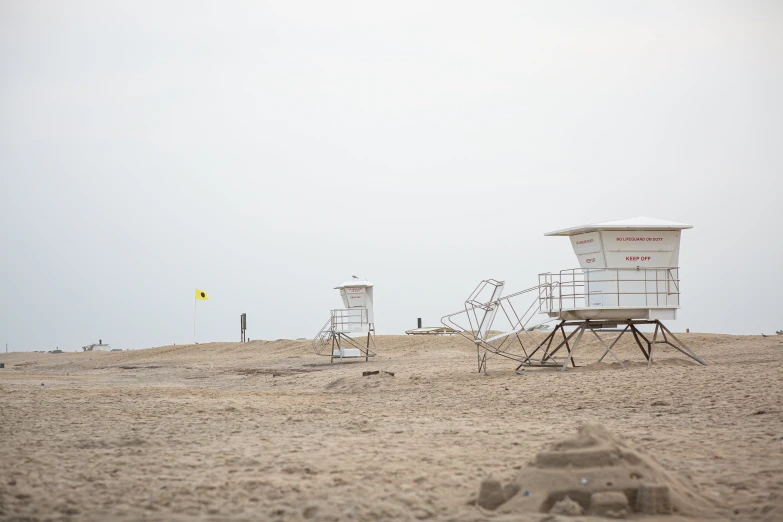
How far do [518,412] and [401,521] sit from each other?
7696 mm

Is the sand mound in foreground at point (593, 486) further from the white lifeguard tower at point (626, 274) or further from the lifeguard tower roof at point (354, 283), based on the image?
the lifeguard tower roof at point (354, 283)

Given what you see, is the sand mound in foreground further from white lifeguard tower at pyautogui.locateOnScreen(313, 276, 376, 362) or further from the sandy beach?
white lifeguard tower at pyautogui.locateOnScreen(313, 276, 376, 362)

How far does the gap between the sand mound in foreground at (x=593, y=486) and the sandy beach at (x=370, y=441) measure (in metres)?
Result: 0.15

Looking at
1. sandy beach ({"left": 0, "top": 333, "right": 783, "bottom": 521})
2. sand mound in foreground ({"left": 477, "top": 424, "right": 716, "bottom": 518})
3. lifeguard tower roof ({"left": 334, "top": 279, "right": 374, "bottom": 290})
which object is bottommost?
sandy beach ({"left": 0, "top": 333, "right": 783, "bottom": 521})

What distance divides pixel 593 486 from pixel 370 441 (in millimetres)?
4297

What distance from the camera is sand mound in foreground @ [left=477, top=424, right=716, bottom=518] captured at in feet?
21.8

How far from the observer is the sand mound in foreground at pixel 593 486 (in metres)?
6.64

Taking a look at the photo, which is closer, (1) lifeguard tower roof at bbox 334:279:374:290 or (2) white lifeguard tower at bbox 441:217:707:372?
(2) white lifeguard tower at bbox 441:217:707:372

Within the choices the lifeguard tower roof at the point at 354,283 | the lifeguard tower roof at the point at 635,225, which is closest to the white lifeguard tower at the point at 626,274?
the lifeguard tower roof at the point at 635,225

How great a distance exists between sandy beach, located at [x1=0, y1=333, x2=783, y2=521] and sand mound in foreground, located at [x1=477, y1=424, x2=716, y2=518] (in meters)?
0.15

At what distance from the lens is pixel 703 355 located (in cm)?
2616

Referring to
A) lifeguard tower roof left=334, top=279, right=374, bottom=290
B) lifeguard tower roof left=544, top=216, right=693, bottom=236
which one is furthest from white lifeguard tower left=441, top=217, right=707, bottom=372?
lifeguard tower roof left=334, top=279, right=374, bottom=290

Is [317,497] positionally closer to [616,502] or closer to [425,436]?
[616,502]

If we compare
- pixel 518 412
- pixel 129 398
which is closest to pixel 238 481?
pixel 518 412
